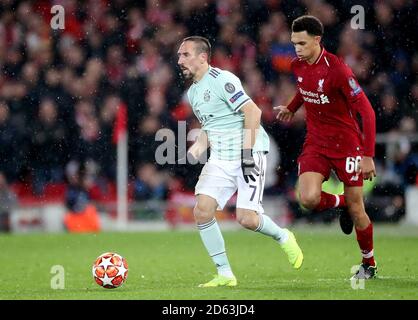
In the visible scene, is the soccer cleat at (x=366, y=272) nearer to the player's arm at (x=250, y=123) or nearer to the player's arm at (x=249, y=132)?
the player's arm at (x=249, y=132)

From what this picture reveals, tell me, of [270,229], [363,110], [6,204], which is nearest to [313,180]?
[270,229]

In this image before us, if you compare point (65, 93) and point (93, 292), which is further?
point (65, 93)

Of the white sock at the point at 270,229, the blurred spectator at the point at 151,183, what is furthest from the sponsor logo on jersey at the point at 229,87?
the blurred spectator at the point at 151,183

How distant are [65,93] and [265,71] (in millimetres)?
3587

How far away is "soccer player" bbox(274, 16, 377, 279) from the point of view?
28.2 ft

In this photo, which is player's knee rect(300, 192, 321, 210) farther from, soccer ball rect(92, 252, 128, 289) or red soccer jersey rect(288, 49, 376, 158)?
soccer ball rect(92, 252, 128, 289)

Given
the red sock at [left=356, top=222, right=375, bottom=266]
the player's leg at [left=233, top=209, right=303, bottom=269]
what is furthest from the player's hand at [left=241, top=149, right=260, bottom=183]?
the red sock at [left=356, top=222, right=375, bottom=266]

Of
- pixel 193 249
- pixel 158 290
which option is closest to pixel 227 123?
pixel 158 290

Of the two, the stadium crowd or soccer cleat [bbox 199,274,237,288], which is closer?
soccer cleat [bbox 199,274,237,288]

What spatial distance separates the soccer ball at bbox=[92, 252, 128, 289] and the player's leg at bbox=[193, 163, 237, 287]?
2.38ft
